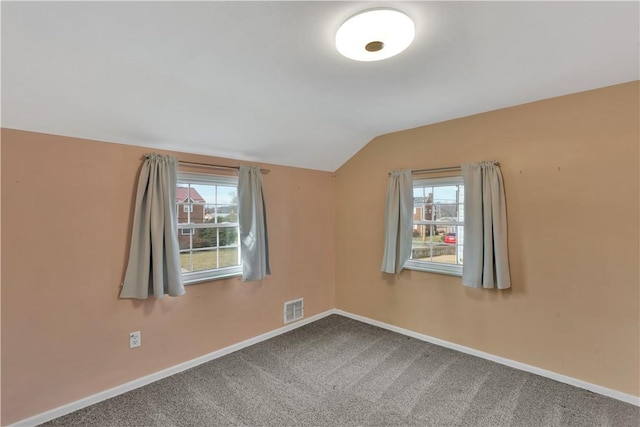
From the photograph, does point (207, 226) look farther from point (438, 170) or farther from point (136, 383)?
point (438, 170)

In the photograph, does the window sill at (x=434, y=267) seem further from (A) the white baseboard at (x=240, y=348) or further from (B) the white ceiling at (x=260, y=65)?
(B) the white ceiling at (x=260, y=65)

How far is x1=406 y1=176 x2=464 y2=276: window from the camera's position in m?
3.10

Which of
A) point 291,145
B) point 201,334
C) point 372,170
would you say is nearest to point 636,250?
point 372,170

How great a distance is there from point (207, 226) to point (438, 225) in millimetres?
2537

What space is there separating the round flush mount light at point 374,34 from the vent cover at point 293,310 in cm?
285

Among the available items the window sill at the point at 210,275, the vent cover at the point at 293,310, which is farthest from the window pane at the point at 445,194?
the window sill at the point at 210,275

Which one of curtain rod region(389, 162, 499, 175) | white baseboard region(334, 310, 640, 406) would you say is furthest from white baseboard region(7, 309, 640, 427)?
curtain rod region(389, 162, 499, 175)

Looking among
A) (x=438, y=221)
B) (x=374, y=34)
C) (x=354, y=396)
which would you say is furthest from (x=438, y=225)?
(x=374, y=34)

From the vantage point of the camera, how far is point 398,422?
6.47 feet

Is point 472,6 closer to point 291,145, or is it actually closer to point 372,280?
point 291,145

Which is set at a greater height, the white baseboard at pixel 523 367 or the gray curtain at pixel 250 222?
the gray curtain at pixel 250 222

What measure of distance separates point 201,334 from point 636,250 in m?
3.70

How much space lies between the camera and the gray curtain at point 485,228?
2.64 meters

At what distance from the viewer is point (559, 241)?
2445 millimetres
